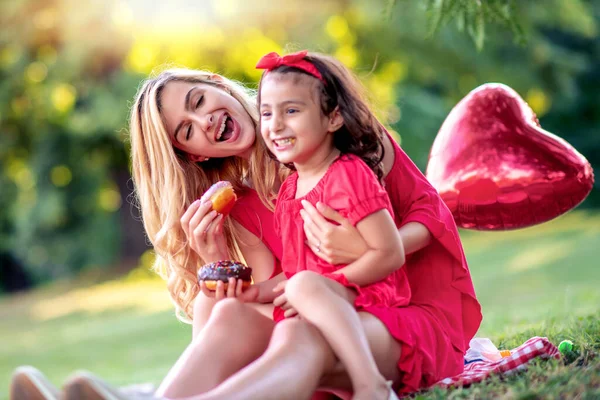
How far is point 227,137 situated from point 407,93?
13256 mm

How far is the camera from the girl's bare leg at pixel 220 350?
2639mm

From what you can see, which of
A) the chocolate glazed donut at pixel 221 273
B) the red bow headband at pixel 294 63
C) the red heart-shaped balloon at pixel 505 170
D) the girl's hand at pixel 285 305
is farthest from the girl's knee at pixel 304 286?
the red heart-shaped balloon at pixel 505 170

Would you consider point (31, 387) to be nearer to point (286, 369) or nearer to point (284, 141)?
point (286, 369)

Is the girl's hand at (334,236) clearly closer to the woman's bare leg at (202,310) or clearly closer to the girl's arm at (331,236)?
the girl's arm at (331,236)

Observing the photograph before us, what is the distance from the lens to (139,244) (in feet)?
58.4

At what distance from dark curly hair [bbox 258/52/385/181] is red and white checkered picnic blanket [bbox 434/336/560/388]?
27.9 inches

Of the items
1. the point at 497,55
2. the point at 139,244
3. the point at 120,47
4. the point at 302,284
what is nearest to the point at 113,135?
the point at 120,47

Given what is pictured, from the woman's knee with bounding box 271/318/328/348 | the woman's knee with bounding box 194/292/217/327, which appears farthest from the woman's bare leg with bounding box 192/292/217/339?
the woman's knee with bounding box 271/318/328/348

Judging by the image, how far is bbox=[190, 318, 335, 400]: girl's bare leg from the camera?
7.76ft

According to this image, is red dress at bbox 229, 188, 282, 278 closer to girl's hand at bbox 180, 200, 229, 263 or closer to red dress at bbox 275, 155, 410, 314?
girl's hand at bbox 180, 200, 229, 263

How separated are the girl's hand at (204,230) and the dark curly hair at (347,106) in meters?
0.60

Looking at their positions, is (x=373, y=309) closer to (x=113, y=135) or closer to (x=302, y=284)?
(x=302, y=284)

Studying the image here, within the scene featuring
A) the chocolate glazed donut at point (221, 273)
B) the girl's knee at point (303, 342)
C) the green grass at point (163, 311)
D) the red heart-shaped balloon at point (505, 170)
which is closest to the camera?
the girl's knee at point (303, 342)

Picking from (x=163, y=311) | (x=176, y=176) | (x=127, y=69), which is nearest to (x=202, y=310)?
(x=176, y=176)
